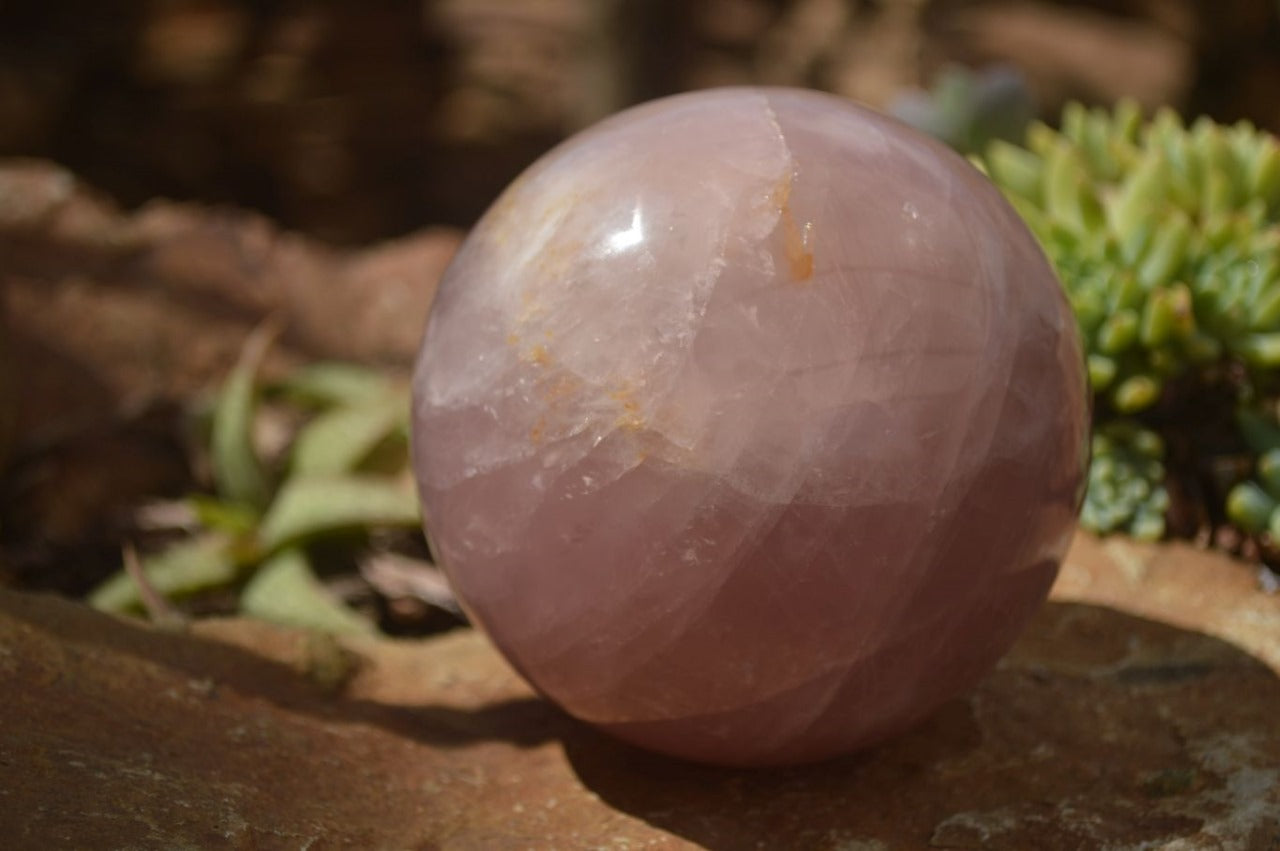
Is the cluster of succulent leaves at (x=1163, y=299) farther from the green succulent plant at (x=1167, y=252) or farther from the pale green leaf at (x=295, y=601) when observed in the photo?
the pale green leaf at (x=295, y=601)

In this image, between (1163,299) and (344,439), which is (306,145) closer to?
(344,439)

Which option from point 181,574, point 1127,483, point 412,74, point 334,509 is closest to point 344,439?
point 334,509

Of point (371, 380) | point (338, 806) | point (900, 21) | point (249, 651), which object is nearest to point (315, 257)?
point (371, 380)

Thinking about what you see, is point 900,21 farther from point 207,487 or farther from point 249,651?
point 249,651

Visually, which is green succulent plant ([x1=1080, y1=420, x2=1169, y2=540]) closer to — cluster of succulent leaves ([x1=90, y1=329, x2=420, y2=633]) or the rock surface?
the rock surface

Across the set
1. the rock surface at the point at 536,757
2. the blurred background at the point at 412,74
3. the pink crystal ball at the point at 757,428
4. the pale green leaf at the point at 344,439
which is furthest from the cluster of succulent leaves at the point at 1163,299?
the blurred background at the point at 412,74

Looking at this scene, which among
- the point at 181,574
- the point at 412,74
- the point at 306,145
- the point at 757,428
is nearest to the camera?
the point at 757,428
